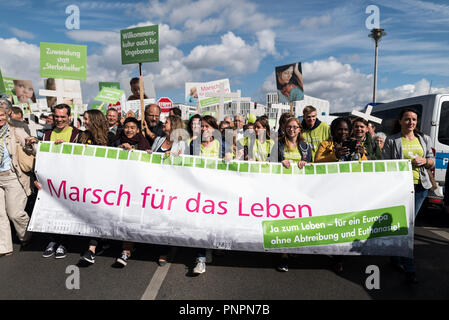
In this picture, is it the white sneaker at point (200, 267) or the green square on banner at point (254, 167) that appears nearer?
the white sneaker at point (200, 267)

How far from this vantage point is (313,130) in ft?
14.1

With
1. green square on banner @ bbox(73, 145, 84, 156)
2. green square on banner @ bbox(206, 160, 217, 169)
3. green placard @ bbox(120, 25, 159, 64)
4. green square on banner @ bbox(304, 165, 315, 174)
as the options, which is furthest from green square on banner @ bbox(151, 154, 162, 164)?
green placard @ bbox(120, 25, 159, 64)

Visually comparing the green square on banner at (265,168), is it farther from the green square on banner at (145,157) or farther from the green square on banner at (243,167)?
the green square on banner at (145,157)

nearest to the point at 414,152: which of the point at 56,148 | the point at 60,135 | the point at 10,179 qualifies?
the point at 56,148

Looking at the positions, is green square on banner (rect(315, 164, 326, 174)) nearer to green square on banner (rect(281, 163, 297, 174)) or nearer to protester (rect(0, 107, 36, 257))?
green square on banner (rect(281, 163, 297, 174))

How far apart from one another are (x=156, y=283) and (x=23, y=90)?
11.4m

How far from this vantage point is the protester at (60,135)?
383 cm

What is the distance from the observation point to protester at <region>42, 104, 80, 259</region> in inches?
151

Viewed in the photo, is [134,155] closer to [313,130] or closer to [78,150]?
[78,150]

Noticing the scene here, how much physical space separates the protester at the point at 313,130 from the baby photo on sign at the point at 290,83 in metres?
4.58

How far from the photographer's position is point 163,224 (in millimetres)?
3375

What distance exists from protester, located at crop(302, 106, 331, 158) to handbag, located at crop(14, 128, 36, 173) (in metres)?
3.61

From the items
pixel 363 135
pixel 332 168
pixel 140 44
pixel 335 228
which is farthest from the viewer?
pixel 140 44

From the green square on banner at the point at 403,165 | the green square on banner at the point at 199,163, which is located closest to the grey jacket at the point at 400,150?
the green square on banner at the point at 403,165
